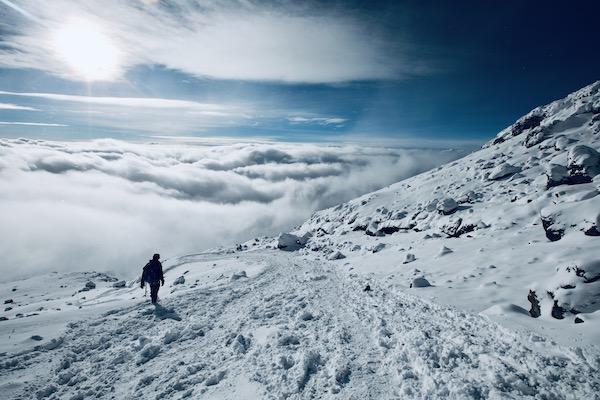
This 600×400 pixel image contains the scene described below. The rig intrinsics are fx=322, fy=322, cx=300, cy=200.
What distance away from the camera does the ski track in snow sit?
7.16m

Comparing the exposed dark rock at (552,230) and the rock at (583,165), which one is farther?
the rock at (583,165)

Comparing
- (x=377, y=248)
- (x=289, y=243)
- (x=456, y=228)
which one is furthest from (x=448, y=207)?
(x=289, y=243)

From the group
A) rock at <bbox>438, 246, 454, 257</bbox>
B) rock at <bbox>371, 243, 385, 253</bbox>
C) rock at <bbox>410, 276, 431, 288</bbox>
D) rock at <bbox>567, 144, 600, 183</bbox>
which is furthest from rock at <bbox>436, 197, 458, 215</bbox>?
rock at <bbox>410, 276, 431, 288</bbox>

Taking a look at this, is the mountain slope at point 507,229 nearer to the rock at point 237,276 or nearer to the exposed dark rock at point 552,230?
the exposed dark rock at point 552,230

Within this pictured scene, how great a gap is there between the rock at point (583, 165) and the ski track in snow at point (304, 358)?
21838 millimetres

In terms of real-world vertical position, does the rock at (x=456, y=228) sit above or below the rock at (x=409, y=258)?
above

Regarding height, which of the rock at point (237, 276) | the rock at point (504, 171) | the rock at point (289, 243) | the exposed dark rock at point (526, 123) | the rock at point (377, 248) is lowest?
the rock at point (289, 243)

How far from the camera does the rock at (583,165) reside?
82.7 feet

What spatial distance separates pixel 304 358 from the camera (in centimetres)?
863

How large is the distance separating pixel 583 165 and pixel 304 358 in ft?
95.0

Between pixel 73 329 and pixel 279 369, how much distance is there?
27.8 ft

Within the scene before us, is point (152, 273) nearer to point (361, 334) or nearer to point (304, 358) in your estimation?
point (304, 358)

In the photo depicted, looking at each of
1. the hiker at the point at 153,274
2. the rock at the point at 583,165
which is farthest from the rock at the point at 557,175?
the hiker at the point at 153,274

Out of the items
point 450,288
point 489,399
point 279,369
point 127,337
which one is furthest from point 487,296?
point 127,337
